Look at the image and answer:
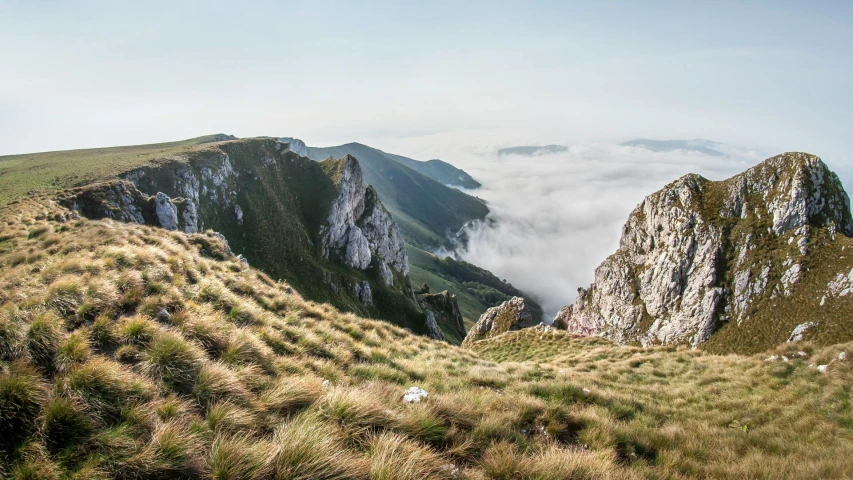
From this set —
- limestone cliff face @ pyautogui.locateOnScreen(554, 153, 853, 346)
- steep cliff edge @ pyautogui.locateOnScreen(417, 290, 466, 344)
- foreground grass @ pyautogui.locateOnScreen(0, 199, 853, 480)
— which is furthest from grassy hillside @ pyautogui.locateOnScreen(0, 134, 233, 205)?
steep cliff edge @ pyautogui.locateOnScreen(417, 290, 466, 344)

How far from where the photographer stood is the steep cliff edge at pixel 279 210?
56.7 metres

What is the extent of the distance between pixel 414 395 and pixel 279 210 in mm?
96943

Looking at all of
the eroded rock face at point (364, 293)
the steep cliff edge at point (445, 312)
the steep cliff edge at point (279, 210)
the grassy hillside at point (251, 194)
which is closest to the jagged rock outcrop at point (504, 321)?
the grassy hillside at point (251, 194)

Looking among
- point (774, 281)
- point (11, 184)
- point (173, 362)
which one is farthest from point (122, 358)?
point (11, 184)

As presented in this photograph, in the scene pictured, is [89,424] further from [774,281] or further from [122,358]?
[774,281]

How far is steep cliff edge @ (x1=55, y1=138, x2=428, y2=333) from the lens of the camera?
2233 inches

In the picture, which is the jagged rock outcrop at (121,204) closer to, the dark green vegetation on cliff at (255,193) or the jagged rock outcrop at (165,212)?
the jagged rock outcrop at (165,212)

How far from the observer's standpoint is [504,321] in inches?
2670

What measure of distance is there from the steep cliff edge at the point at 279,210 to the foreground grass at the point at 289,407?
51287mm

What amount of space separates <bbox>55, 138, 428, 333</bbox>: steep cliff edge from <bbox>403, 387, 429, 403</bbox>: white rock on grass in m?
57.2

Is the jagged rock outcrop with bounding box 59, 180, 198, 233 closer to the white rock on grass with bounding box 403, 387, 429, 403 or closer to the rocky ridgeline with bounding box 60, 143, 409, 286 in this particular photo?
the rocky ridgeline with bounding box 60, 143, 409, 286

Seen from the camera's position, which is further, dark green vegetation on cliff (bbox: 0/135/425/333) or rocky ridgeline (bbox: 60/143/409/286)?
dark green vegetation on cliff (bbox: 0/135/425/333)

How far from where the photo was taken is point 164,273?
11.5m

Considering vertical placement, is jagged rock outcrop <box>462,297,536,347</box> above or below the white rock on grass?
below
